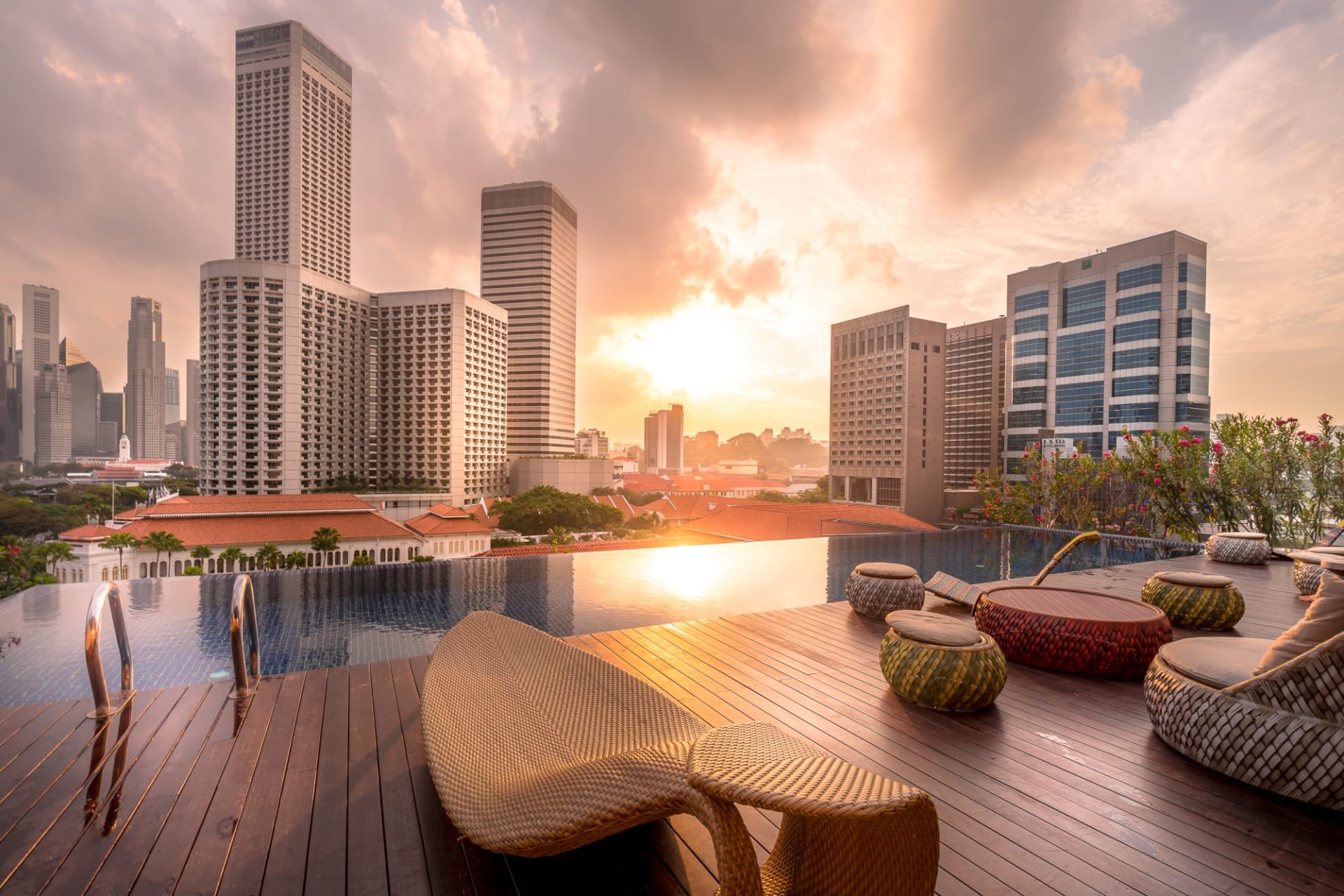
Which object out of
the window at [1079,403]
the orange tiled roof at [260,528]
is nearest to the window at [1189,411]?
the window at [1079,403]

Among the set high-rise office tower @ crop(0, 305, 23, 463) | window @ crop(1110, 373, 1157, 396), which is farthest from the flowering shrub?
high-rise office tower @ crop(0, 305, 23, 463)

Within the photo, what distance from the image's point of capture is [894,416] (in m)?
37.0

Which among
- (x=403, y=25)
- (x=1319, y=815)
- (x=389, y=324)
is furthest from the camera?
(x=389, y=324)

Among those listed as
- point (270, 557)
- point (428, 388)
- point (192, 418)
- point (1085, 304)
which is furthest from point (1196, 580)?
point (192, 418)

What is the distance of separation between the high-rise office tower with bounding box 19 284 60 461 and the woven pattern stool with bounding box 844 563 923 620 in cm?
4185

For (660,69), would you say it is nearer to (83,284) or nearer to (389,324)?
(83,284)

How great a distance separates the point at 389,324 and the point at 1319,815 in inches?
2115

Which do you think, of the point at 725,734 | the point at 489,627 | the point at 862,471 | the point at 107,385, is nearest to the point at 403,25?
the point at 489,627

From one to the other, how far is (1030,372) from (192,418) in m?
60.3

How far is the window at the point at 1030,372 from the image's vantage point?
31.8 m

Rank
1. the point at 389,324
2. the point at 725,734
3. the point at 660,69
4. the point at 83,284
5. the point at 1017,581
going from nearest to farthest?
the point at 725,734, the point at 1017,581, the point at 660,69, the point at 83,284, the point at 389,324

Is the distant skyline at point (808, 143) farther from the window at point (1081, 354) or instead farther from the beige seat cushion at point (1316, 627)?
the beige seat cushion at point (1316, 627)

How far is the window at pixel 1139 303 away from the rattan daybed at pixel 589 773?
3712 cm

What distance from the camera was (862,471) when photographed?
38.8 metres
